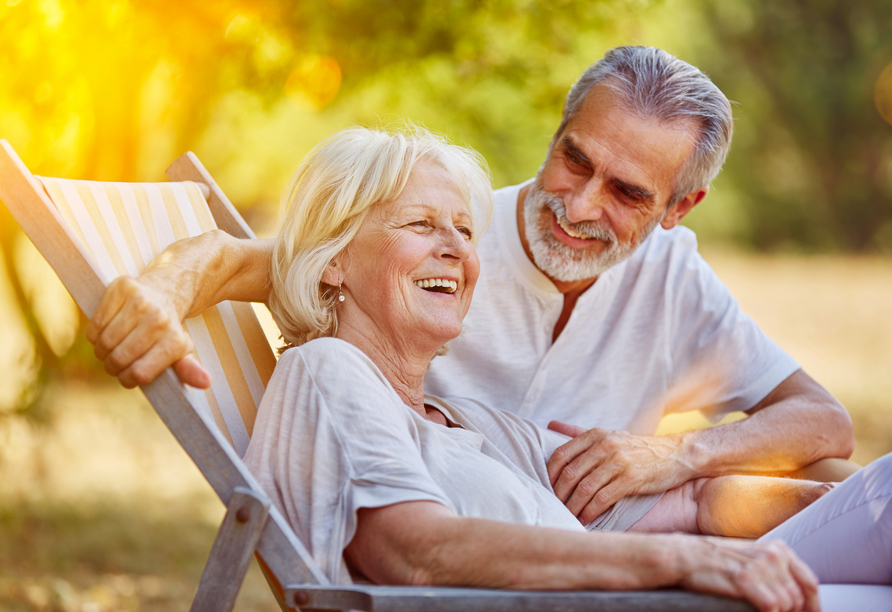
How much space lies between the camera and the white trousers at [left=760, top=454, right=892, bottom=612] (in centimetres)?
183

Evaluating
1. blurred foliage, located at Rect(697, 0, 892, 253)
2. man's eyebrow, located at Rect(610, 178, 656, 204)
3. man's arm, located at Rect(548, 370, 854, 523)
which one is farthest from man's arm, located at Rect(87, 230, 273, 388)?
blurred foliage, located at Rect(697, 0, 892, 253)

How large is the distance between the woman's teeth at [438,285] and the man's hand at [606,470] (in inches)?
26.1

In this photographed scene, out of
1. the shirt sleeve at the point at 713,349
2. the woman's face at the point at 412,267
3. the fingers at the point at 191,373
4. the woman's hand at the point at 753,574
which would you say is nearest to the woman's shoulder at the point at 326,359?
the fingers at the point at 191,373

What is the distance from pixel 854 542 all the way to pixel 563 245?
154 cm

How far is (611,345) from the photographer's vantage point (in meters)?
3.31

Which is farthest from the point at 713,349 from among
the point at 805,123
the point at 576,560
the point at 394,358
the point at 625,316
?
the point at 805,123

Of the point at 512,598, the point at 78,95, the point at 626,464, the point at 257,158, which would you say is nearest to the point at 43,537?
the point at 78,95

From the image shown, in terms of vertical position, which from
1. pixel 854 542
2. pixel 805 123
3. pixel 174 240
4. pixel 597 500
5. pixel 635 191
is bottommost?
pixel 597 500

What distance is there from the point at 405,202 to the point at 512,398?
127 centimetres

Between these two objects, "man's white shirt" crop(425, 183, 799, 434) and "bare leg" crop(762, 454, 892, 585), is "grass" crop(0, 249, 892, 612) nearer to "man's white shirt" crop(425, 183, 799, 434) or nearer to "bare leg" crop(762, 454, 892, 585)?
"man's white shirt" crop(425, 183, 799, 434)

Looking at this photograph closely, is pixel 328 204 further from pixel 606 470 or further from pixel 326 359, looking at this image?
pixel 606 470

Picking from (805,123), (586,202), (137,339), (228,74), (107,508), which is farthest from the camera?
(805,123)

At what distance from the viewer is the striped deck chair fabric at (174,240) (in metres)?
2.16

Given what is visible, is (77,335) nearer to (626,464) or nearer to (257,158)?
(626,464)
